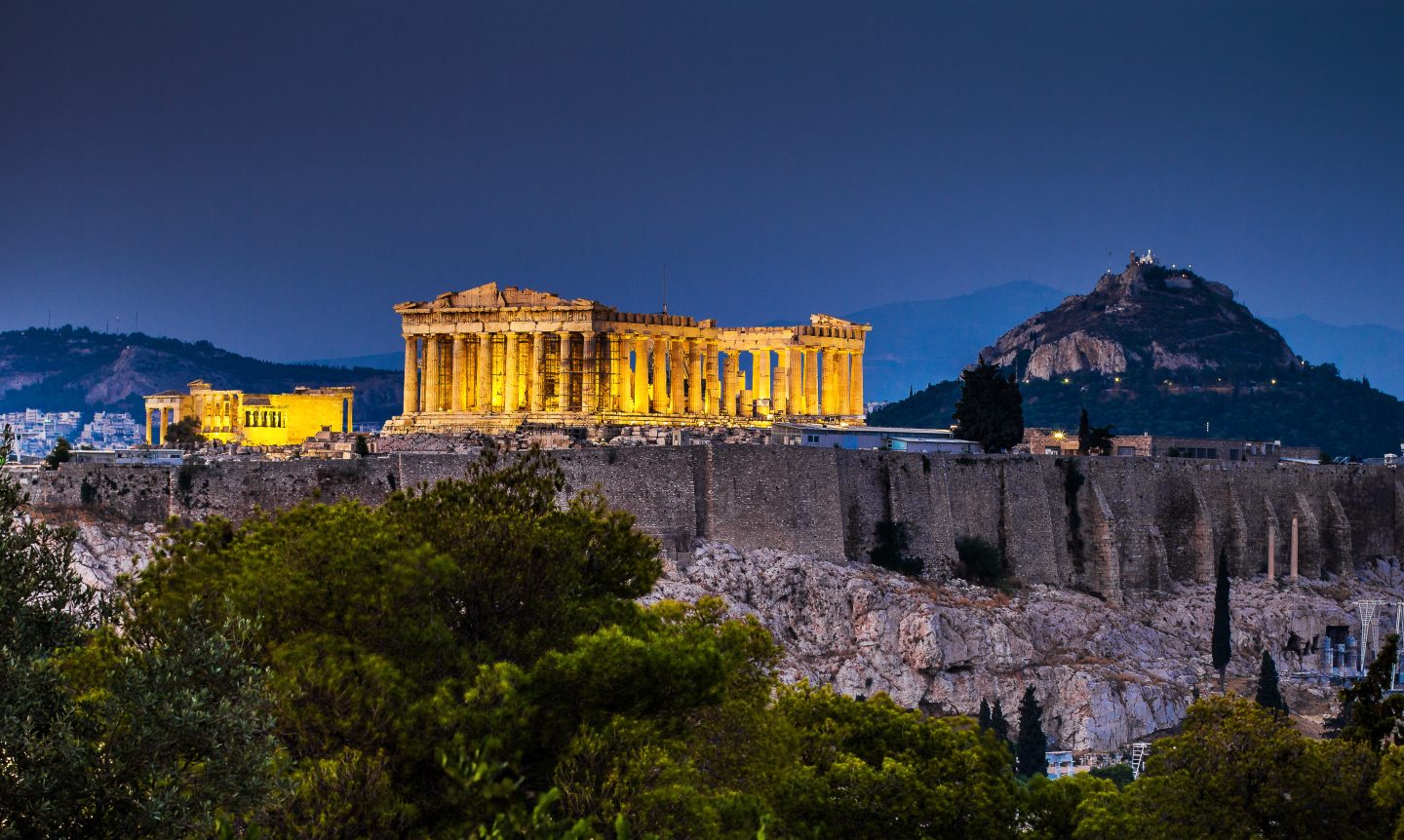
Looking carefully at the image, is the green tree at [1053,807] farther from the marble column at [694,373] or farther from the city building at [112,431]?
the city building at [112,431]

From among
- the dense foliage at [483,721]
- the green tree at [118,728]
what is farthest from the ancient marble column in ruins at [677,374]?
the green tree at [118,728]

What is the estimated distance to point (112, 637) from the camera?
1827cm

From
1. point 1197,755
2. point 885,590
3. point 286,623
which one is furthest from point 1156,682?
point 286,623

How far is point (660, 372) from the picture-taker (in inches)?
2456

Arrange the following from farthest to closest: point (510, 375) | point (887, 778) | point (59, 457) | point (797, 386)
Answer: point (797, 386), point (510, 375), point (59, 457), point (887, 778)

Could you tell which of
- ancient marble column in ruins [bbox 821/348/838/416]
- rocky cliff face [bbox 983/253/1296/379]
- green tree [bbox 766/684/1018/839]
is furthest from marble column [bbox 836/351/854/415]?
rocky cliff face [bbox 983/253/1296/379]

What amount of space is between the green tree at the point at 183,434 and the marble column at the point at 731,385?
18.5 meters

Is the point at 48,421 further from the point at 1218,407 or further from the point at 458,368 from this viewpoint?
the point at 1218,407

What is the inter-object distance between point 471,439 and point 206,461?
31.2 ft

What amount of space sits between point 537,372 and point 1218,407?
62397mm

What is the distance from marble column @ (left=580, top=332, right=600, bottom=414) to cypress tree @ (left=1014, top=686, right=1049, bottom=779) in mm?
19958

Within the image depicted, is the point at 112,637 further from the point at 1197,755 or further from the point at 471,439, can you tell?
the point at 471,439

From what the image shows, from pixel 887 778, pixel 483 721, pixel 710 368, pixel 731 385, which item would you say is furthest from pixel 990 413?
pixel 483 721

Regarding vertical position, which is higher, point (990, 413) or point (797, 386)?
point (797, 386)
